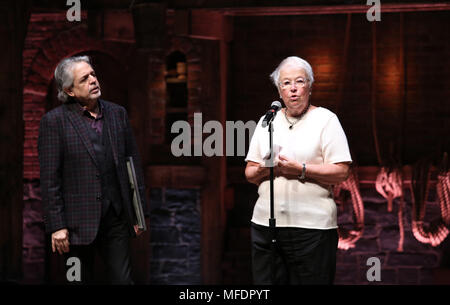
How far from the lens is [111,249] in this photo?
3.68 m

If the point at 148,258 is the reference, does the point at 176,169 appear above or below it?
above

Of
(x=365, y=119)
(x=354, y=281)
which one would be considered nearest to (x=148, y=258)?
(x=354, y=281)

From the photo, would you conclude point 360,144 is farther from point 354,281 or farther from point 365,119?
point 354,281

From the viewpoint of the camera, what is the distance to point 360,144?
6938 mm

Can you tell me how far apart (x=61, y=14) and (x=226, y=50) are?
66.3 inches

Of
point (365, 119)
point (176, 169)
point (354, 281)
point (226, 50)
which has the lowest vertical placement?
point (354, 281)

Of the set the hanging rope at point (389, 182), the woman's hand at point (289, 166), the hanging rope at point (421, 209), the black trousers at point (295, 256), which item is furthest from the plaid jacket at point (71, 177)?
the hanging rope at point (421, 209)

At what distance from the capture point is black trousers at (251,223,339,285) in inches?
136

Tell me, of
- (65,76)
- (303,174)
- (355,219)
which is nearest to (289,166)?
(303,174)

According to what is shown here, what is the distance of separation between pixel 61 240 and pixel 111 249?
0.26 meters

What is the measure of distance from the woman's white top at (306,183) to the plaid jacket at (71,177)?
79cm

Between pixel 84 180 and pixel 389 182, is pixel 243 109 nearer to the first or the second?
pixel 389 182

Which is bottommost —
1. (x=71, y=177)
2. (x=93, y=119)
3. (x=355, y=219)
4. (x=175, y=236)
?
(x=175, y=236)
